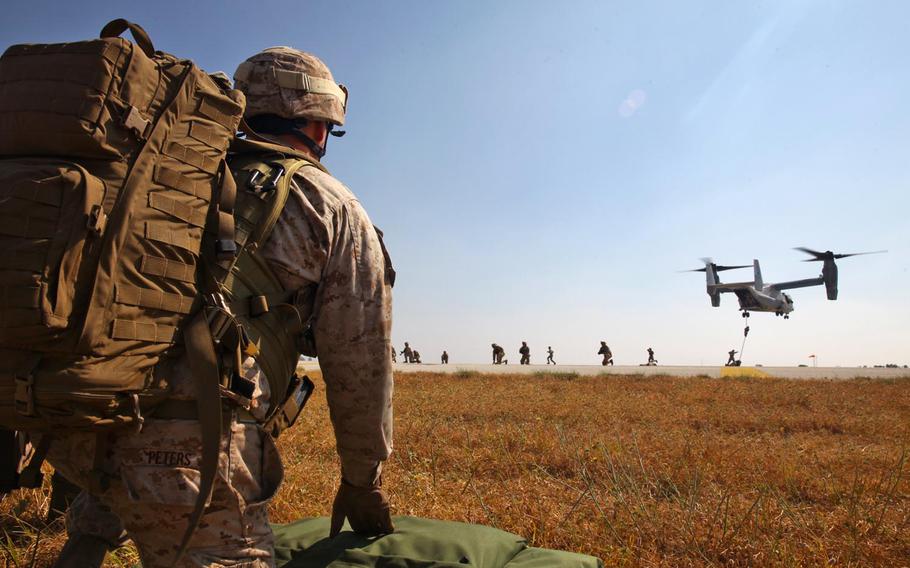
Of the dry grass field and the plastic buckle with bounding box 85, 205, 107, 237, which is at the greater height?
the plastic buckle with bounding box 85, 205, 107, 237

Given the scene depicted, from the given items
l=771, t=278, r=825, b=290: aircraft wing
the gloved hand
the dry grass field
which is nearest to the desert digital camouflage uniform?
l=771, t=278, r=825, b=290: aircraft wing

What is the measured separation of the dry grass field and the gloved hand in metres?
1.05

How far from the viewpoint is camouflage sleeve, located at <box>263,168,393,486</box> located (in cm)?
202

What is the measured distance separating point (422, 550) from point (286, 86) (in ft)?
5.94

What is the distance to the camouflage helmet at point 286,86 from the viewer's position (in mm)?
2406

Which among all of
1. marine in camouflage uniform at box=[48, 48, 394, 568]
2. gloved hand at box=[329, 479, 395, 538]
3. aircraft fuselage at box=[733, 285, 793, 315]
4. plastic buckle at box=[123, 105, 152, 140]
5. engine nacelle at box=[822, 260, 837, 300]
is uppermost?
engine nacelle at box=[822, 260, 837, 300]

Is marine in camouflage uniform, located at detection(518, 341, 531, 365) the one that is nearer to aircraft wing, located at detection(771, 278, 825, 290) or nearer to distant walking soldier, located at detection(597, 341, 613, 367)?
distant walking soldier, located at detection(597, 341, 613, 367)

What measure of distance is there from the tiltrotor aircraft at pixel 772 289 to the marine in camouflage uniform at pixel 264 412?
43.9 meters

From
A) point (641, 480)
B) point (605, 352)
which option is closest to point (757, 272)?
point (605, 352)

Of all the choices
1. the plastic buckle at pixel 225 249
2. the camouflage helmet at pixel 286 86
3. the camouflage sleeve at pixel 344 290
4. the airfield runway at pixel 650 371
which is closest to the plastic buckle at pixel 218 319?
the plastic buckle at pixel 225 249

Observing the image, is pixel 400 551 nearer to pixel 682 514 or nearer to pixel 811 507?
pixel 682 514

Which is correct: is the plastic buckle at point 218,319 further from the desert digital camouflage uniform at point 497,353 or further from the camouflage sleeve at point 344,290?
the desert digital camouflage uniform at point 497,353

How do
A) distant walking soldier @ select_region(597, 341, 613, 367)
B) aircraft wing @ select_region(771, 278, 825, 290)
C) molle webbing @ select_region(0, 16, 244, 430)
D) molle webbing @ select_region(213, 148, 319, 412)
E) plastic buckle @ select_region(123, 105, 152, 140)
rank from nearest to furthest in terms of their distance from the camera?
molle webbing @ select_region(0, 16, 244, 430), plastic buckle @ select_region(123, 105, 152, 140), molle webbing @ select_region(213, 148, 319, 412), distant walking soldier @ select_region(597, 341, 613, 367), aircraft wing @ select_region(771, 278, 825, 290)

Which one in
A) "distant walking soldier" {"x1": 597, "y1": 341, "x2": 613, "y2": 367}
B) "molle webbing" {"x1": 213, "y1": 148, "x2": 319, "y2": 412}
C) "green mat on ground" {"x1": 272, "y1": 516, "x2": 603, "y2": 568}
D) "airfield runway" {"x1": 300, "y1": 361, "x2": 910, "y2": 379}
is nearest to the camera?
"molle webbing" {"x1": 213, "y1": 148, "x2": 319, "y2": 412}
